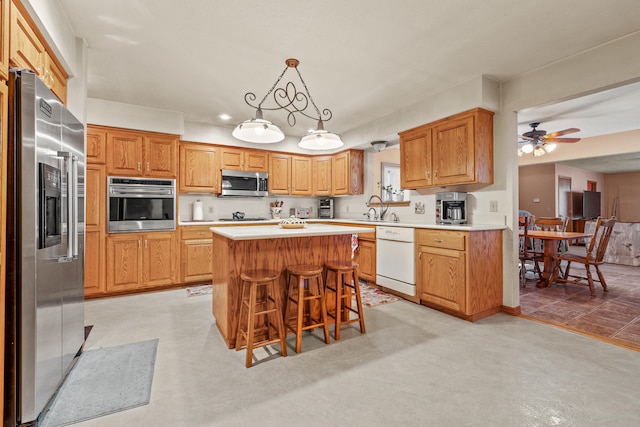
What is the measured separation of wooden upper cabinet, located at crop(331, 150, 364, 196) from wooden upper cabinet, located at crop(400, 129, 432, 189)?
1265mm

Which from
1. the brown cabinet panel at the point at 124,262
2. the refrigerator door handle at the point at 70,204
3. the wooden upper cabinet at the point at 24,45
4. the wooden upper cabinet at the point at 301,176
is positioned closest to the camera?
the wooden upper cabinet at the point at 24,45

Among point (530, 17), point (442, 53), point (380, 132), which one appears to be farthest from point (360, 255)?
point (530, 17)

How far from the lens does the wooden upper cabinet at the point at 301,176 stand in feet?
18.1

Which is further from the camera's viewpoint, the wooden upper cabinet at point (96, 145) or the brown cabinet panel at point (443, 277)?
the wooden upper cabinet at point (96, 145)

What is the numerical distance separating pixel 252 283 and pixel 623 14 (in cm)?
328

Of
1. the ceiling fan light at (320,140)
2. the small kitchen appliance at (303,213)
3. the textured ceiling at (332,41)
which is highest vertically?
the textured ceiling at (332,41)

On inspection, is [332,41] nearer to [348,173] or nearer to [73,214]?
[73,214]

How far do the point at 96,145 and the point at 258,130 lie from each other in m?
2.54

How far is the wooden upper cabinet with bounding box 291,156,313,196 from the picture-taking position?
5.51 m

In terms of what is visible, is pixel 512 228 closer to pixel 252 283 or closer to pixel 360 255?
pixel 360 255

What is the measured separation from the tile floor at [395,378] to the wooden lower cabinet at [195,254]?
1340 mm

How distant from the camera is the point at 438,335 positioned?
8.62 ft

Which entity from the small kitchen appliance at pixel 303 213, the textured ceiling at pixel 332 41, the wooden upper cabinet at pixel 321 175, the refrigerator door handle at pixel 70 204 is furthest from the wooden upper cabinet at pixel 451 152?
the refrigerator door handle at pixel 70 204

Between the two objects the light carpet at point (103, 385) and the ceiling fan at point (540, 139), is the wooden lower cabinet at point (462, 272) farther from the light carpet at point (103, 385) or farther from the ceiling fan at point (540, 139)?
the light carpet at point (103, 385)
